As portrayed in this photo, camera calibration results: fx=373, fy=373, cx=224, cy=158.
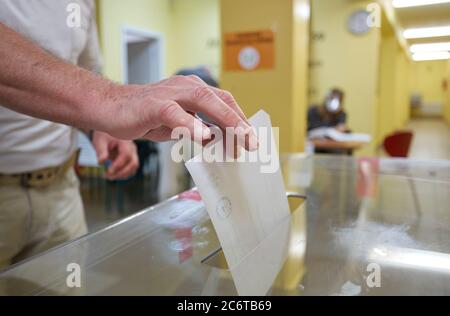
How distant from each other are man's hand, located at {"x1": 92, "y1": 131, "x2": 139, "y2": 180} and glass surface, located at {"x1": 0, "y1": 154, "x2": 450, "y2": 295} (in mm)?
187

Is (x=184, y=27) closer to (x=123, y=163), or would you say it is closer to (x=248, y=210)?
(x=123, y=163)

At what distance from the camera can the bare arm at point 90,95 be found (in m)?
0.38

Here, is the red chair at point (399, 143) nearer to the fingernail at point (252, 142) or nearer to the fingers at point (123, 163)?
the fingers at point (123, 163)

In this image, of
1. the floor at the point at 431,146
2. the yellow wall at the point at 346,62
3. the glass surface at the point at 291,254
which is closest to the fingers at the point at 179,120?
the glass surface at the point at 291,254

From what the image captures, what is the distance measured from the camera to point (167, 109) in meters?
0.36

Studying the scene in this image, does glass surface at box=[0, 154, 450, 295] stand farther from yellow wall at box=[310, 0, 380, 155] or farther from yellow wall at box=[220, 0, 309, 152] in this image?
yellow wall at box=[310, 0, 380, 155]

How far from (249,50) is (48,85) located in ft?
6.06

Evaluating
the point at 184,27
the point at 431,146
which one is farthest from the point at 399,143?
the point at 184,27

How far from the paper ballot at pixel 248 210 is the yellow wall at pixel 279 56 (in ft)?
4.51

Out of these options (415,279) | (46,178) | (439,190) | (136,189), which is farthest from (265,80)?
(136,189)

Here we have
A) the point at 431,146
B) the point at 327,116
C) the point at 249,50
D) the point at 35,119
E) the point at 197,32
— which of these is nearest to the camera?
the point at 35,119

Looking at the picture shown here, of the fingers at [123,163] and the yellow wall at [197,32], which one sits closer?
the fingers at [123,163]

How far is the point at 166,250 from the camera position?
586mm
